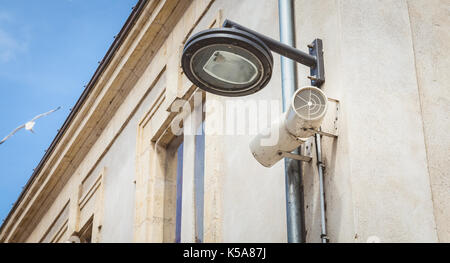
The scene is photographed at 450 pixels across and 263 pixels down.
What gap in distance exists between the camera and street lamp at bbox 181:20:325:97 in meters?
7.34

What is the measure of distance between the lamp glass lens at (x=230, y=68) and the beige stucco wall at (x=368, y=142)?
0.81 meters

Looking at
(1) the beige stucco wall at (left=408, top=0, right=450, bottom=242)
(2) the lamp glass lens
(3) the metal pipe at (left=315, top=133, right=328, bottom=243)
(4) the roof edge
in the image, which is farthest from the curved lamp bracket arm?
(4) the roof edge

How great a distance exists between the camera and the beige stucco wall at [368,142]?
23.5ft

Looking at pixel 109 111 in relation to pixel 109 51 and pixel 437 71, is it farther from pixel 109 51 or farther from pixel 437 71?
pixel 437 71

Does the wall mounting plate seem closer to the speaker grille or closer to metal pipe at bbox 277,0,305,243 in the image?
metal pipe at bbox 277,0,305,243

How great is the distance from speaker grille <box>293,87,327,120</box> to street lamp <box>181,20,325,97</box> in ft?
1.46

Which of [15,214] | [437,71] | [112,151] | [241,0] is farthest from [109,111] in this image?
[437,71]

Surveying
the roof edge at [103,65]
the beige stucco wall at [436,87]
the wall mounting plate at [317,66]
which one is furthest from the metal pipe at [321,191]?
the roof edge at [103,65]

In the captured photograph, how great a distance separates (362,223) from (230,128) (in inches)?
139

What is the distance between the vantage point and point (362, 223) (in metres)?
6.90

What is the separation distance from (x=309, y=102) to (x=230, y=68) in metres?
0.83

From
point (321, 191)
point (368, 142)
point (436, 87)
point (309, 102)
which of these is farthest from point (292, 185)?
point (436, 87)

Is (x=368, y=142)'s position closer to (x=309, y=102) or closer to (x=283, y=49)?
(x=309, y=102)
